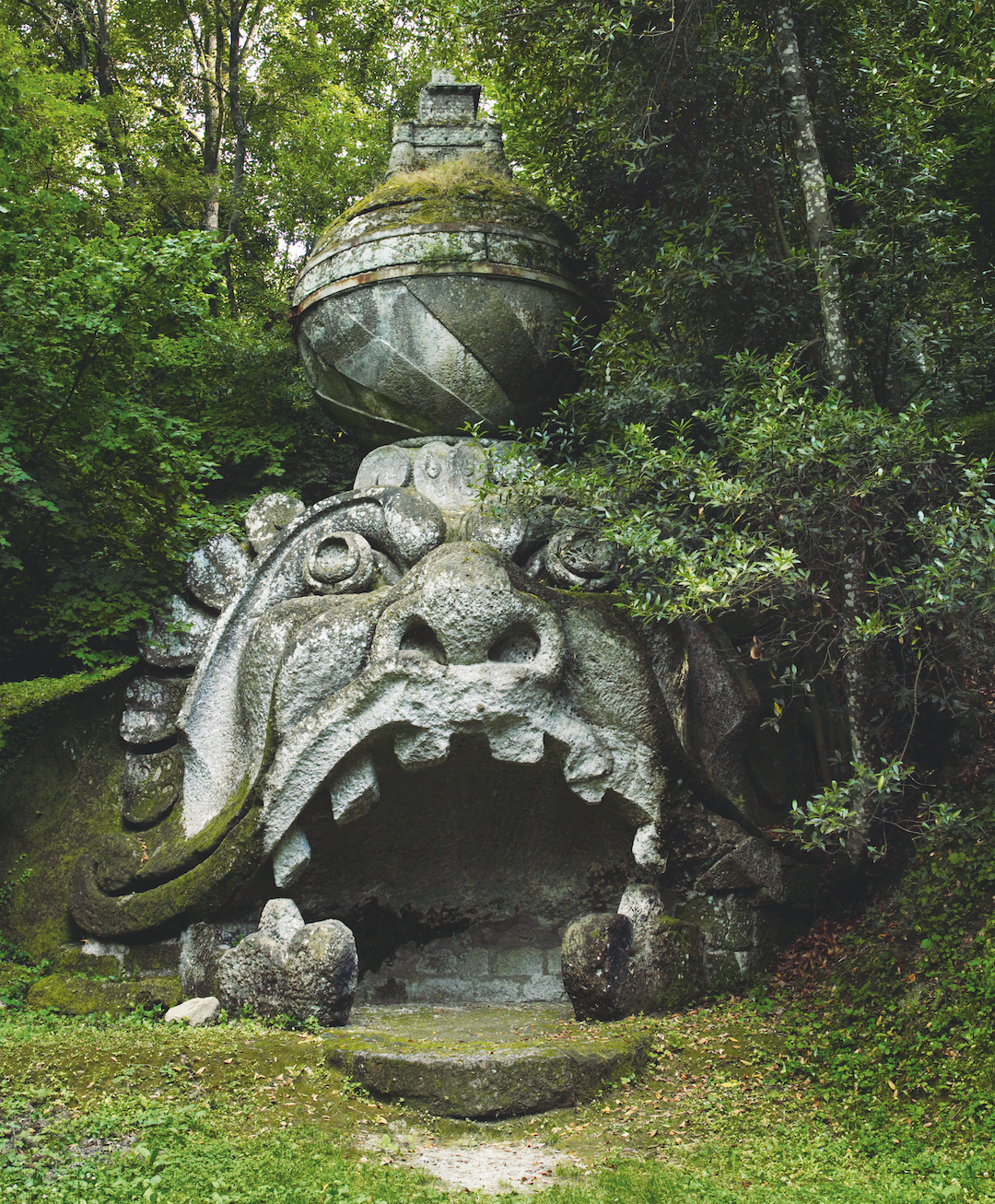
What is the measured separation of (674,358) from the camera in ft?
19.0

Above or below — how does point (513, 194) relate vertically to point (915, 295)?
above

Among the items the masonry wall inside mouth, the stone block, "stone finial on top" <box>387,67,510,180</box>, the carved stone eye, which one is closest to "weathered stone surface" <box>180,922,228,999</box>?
the masonry wall inside mouth

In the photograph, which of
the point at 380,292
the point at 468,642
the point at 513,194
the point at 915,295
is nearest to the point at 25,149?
the point at 380,292

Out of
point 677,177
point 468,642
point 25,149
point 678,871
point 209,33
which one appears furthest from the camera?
point 209,33

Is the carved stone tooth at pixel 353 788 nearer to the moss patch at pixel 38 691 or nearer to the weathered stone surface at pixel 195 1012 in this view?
the weathered stone surface at pixel 195 1012

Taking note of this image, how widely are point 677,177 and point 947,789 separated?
3.52 m

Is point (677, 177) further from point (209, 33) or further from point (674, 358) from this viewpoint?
point (209, 33)

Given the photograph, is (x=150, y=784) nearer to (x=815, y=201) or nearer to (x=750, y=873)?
(x=750, y=873)

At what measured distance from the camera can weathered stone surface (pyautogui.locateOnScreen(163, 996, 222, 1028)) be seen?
4.48 metres

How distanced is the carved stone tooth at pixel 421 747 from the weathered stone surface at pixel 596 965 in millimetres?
938

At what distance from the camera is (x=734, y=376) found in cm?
516

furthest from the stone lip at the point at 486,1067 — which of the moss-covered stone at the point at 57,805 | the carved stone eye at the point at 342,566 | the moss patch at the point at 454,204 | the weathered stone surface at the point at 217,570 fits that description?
the moss patch at the point at 454,204

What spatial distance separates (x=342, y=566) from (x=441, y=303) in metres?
1.58

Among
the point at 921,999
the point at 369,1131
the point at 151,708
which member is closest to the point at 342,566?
the point at 151,708
